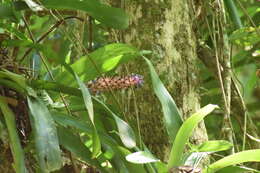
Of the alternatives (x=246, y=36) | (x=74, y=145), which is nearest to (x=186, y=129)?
(x=74, y=145)

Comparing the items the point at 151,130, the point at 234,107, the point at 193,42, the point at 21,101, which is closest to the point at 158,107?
the point at 151,130

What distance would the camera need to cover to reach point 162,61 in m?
1.25

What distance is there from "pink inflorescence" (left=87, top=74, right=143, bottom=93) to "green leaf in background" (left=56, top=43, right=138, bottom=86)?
3 centimetres

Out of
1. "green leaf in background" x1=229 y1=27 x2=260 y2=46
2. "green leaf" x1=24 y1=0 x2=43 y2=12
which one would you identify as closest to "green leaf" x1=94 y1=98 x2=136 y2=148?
"green leaf" x1=24 y1=0 x2=43 y2=12

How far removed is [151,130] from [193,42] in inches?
9.2

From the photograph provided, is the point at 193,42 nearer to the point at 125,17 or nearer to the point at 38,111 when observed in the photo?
the point at 125,17

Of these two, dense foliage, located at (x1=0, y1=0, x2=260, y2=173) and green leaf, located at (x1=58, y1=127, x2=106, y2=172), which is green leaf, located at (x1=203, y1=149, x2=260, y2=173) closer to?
dense foliage, located at (x1=0, y1=0, x2=260, y2=173)

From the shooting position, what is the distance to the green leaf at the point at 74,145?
3.44ft

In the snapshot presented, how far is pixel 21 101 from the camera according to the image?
3.51 ft

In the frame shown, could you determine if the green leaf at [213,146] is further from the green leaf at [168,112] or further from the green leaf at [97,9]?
the green leaf at [97,9]

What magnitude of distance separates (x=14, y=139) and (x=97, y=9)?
0.29 m

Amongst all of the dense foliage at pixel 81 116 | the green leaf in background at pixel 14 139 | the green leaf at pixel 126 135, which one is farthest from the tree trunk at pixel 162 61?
the green leaf in background at pixel 14 139

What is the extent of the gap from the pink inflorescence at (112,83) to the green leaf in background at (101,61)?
0.03 meters

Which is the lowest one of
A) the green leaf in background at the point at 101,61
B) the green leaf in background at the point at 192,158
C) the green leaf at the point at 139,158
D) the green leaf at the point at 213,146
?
the green leaf in background at the point at 192,158
